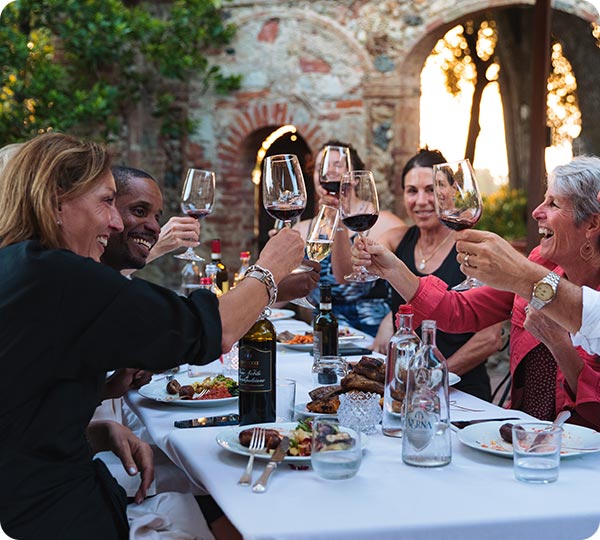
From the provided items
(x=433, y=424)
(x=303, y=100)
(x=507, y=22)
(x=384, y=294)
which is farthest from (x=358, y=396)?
(x=507, y=22)

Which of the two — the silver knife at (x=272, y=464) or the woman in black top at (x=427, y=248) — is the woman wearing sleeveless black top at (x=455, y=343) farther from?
the silver knife at (x=272, y=464)

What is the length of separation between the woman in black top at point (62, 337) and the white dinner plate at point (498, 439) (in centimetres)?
57

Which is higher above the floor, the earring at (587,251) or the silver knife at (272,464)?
the earring at (587,251)

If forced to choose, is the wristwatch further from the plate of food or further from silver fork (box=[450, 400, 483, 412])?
the plate of food

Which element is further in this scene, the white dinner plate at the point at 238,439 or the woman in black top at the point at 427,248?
the woman in black top at the point at 427,248

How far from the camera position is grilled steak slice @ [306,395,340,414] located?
2.05 metres

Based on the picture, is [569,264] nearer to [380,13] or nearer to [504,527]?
[504,527]

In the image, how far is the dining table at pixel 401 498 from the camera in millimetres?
1388

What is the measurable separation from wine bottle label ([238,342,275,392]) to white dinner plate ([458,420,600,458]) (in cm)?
46

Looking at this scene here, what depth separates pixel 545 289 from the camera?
200 centimetres

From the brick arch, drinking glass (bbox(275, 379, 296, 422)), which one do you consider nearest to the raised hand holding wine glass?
drinking glass (bbox(275, 379, 296, 422))

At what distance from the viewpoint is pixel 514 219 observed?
9.33m

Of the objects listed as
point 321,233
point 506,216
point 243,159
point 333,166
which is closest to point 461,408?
point 321,233

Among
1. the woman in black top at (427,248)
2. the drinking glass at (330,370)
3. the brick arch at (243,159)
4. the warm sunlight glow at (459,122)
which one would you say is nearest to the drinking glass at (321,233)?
the drinking glass at (330,370)
